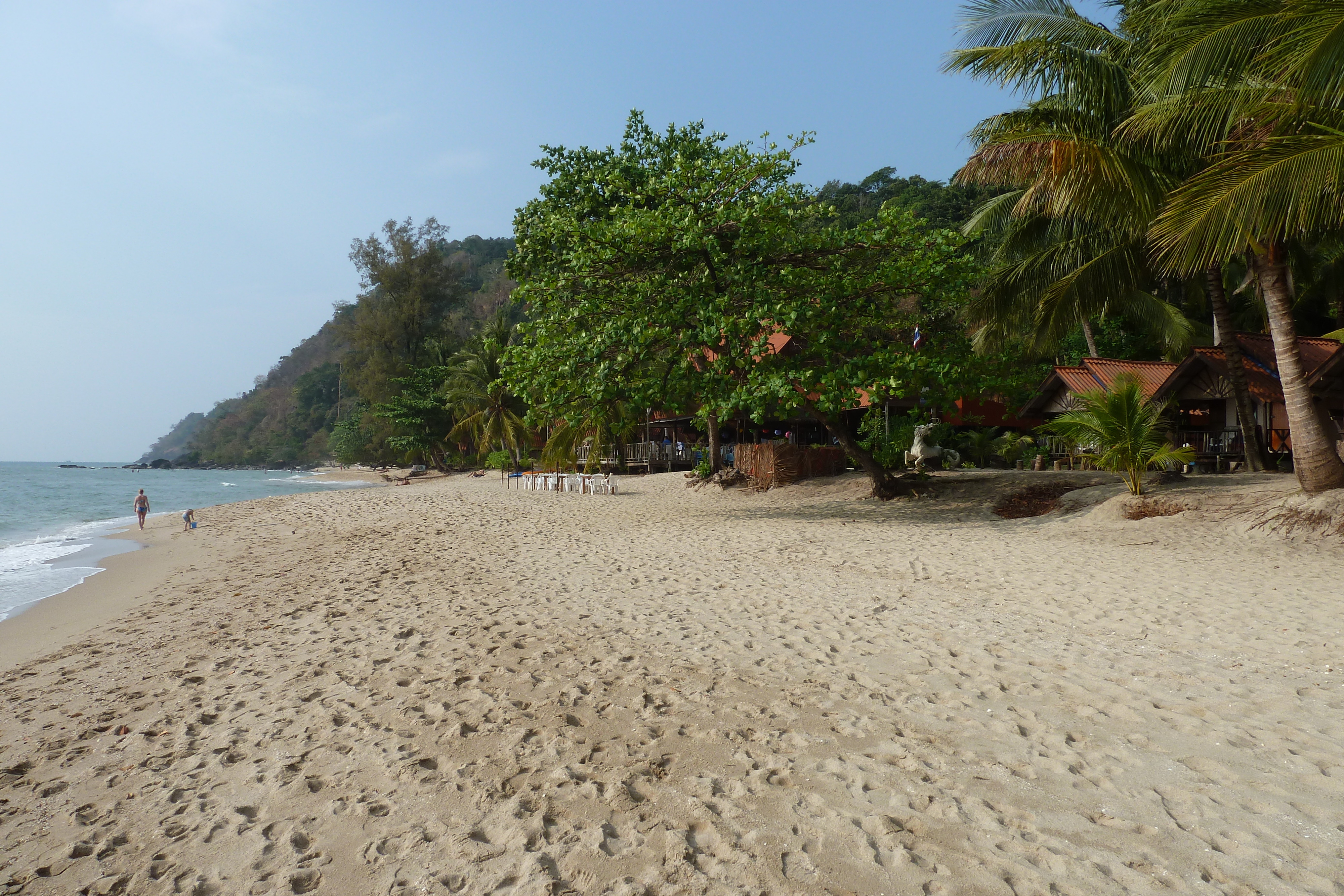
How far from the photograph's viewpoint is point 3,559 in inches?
519

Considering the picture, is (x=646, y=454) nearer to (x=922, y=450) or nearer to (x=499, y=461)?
(x=499, y=461)

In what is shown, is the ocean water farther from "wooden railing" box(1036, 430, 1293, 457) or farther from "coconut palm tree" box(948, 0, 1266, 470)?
"wooden railing" box(1036, 430, 1293, 457)

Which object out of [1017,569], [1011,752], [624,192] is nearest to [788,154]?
[624,192]

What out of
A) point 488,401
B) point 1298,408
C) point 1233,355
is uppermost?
point 488,401

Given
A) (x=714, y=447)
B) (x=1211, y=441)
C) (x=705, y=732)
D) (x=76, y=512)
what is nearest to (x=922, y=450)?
(x=714, y=447)

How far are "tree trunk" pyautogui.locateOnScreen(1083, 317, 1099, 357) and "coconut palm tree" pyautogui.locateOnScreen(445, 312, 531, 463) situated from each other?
21.2m

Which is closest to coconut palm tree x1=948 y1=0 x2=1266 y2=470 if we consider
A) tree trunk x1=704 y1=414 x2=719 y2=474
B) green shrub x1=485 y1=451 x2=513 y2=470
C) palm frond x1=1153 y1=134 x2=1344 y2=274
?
palm frond x1=1153 y1=134 x2=1344 y2=274

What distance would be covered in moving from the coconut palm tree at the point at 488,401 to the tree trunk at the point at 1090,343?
2116 centimetres

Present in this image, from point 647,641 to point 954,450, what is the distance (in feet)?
51.2

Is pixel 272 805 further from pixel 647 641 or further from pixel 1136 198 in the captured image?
pixel 1136 198

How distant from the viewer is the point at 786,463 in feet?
53.4

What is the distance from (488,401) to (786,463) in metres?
19.6

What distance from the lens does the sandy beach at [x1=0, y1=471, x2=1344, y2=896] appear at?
8.71 feet

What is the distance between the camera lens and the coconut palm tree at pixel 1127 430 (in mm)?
10062
